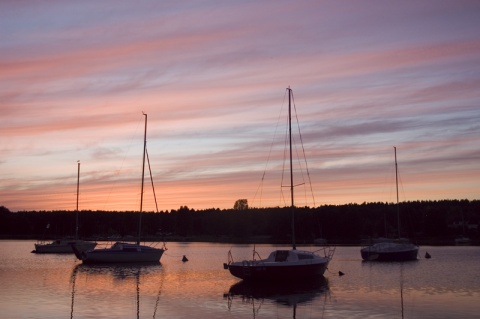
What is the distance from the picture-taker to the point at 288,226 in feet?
594

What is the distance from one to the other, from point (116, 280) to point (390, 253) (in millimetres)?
37523

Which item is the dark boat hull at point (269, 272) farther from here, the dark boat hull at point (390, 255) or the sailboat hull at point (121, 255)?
the dark boat hull at point (390, 255)

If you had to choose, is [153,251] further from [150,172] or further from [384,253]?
[384,253]

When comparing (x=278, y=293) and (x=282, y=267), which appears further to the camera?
(x=282, y=267)

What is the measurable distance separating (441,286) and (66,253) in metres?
72.0

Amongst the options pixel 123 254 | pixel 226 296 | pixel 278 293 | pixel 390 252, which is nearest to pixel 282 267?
pixel 278 293

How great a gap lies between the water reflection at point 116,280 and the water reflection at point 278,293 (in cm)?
517

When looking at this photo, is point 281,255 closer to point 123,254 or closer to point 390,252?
point 123,254

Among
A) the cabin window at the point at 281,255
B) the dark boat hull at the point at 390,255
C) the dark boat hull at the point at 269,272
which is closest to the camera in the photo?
the dark boat hull at the point at 269,272

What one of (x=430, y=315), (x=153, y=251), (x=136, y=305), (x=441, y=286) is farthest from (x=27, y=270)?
(x=430, y=315)

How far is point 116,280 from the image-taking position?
1992 inches

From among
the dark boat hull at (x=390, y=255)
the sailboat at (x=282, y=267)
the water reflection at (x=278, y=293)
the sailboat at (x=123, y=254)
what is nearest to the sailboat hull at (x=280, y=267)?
the sailboat at (x=282, y=267)

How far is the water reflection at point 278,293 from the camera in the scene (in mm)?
36778

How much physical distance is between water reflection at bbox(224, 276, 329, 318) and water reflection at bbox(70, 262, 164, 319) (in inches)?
203
